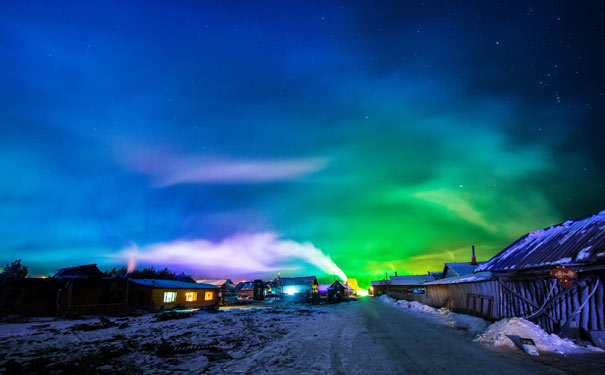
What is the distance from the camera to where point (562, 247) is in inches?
491

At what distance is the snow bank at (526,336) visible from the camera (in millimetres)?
10008

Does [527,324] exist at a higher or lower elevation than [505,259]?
lower

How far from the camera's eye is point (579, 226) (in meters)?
13.6

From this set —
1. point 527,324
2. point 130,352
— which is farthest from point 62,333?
point 527,324

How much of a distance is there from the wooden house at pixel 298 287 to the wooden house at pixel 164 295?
24.0m

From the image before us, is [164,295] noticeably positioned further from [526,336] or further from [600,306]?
[600,306]

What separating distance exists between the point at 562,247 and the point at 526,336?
469 cm

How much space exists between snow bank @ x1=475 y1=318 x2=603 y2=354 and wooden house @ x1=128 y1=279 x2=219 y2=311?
122 ft

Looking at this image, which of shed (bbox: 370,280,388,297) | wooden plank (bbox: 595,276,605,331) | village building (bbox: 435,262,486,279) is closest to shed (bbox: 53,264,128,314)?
wooden plank (bbox: 595,276,605,331)

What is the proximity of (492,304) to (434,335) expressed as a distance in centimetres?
519

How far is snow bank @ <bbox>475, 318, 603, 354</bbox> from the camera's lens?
1001 cm

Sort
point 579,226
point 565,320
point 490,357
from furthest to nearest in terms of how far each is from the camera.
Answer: point 579,226 → point 565,320 → point 490,357

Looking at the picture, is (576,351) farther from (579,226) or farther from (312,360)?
(312,360)

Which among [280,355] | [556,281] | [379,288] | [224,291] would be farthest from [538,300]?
[379,288]
